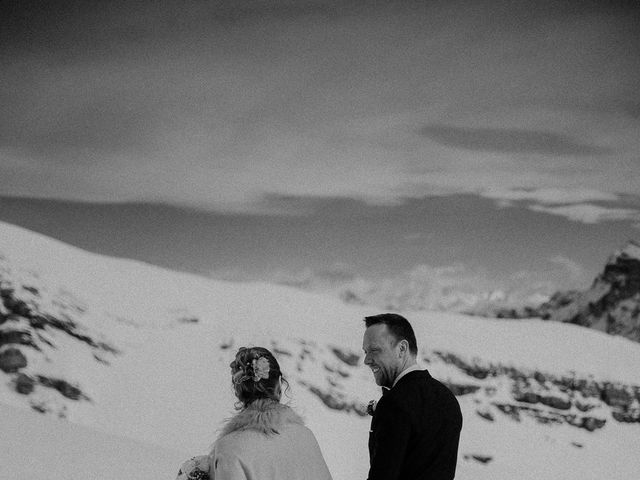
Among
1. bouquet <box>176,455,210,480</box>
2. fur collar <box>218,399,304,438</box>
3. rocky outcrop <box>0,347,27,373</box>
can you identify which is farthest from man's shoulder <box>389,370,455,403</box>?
rocky outcrop <box>0,347,27,373</box>

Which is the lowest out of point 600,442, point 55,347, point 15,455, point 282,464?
point 600,442

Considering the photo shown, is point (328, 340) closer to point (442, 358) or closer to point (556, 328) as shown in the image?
point (442, 358)

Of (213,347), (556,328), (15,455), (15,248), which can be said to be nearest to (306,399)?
(213,347)

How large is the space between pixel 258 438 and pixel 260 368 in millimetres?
306

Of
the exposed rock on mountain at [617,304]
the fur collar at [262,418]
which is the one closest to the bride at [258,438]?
the fur collar at [262,418]

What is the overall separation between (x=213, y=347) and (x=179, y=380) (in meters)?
7.39

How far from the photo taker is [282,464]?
10.9ft

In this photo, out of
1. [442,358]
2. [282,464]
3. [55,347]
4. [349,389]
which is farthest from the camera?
[442,358]

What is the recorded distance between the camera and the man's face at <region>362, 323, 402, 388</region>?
3.26m

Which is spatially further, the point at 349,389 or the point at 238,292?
the point at 238,292

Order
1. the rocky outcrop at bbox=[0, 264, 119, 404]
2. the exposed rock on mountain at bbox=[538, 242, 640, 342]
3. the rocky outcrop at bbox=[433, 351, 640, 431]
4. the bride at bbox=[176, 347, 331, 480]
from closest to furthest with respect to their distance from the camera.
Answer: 1. the bride at bbox=[176, 347, 331, 480]
2. the rocky outcrop at bbox=[0, 264, 119, 404]
3. the rocky outcrop at bbox=[433, 351, 640, 431]
4. the exposed rock on mountain at bbox=[538, 242, 640, 342]

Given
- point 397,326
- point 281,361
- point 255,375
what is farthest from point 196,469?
point 281,361

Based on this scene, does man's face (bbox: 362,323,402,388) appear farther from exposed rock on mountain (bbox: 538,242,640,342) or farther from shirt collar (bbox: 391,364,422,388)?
exposed rock on mountain (bbox: 538,242,640,342)

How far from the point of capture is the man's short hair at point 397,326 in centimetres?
327
